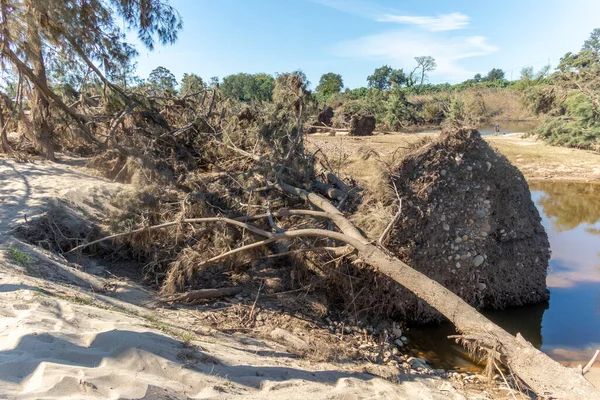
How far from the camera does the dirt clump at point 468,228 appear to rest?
5016 millimetres

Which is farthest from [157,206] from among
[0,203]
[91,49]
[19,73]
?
[19,73]

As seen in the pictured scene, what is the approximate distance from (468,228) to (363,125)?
49.9 ft

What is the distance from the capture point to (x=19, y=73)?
676 centimetres

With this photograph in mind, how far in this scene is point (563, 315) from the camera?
560 cm

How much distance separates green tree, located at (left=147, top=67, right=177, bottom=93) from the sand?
14.9 ft

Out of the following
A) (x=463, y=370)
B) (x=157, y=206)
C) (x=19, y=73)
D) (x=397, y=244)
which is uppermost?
(x=19, y=73)

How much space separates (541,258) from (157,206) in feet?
17.8

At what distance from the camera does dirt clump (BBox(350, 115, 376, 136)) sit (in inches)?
771

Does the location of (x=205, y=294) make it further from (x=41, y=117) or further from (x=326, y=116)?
(x=326, y=116)

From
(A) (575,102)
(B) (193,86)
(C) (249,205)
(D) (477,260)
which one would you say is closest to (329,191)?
(C) (249,205)

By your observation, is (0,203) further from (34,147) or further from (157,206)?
(34,147)

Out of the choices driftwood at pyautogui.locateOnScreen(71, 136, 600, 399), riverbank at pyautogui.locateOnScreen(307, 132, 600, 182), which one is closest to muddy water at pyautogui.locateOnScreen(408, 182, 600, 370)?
driftwood at pyautogui.locateOnScreen(71, 136, 600, 399)

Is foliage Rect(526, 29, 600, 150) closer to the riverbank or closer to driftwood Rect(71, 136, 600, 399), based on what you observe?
the riverbank

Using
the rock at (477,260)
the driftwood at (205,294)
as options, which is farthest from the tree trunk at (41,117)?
the rock at (477,260)
